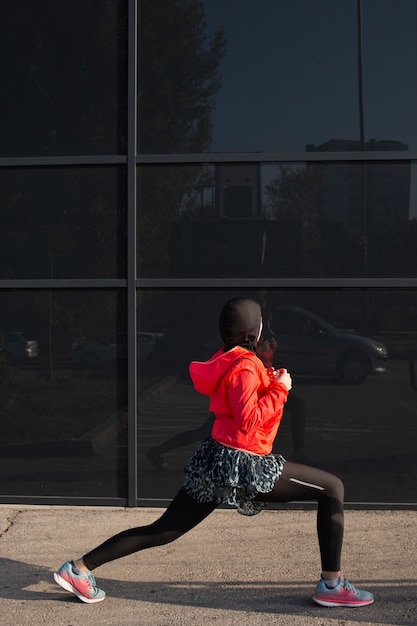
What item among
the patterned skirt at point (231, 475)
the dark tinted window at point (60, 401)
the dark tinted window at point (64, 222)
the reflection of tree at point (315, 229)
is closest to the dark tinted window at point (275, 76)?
the reflection of tree at point (315, 229)

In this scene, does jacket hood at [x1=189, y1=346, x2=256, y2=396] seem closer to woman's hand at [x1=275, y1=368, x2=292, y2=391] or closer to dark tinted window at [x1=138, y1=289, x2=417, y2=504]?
woman's hand at [x1=275, y1=368, x2=292, y2=391]

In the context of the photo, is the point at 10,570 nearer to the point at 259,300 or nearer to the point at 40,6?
the point at 259,300

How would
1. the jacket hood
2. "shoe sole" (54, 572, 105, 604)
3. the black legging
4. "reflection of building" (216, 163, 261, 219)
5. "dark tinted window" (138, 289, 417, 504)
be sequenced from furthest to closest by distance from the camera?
1. "reflection of building" (216, 163, 261, 219)
2. "dark tinted window" (138, 289, 417, 504)
3. "shoe sole" (54, 572, 105, 604)
4. the black legging
5. the jacket hood

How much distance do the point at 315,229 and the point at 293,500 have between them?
8.99 feet

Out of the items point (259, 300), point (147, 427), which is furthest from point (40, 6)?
point (147, 427)

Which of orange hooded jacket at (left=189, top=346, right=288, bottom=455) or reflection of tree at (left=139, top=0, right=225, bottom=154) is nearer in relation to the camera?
orange hooded jacket at (left=189, top=346, right=288, bottom=455)

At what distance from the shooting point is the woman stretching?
4.60 metres

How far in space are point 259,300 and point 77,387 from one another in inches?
61.3

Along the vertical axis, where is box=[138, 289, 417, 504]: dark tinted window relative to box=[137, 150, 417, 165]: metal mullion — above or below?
below

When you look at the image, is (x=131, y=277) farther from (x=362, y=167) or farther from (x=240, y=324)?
(x=240, y=324)

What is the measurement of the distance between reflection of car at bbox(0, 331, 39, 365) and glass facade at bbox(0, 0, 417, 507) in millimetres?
17

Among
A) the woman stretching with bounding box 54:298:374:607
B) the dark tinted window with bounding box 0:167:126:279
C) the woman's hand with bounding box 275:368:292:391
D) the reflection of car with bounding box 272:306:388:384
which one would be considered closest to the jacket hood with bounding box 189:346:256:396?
the woman stretching with bounding box 54:298:374:607

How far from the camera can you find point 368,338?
696 centimetres

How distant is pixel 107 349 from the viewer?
7152 mm
